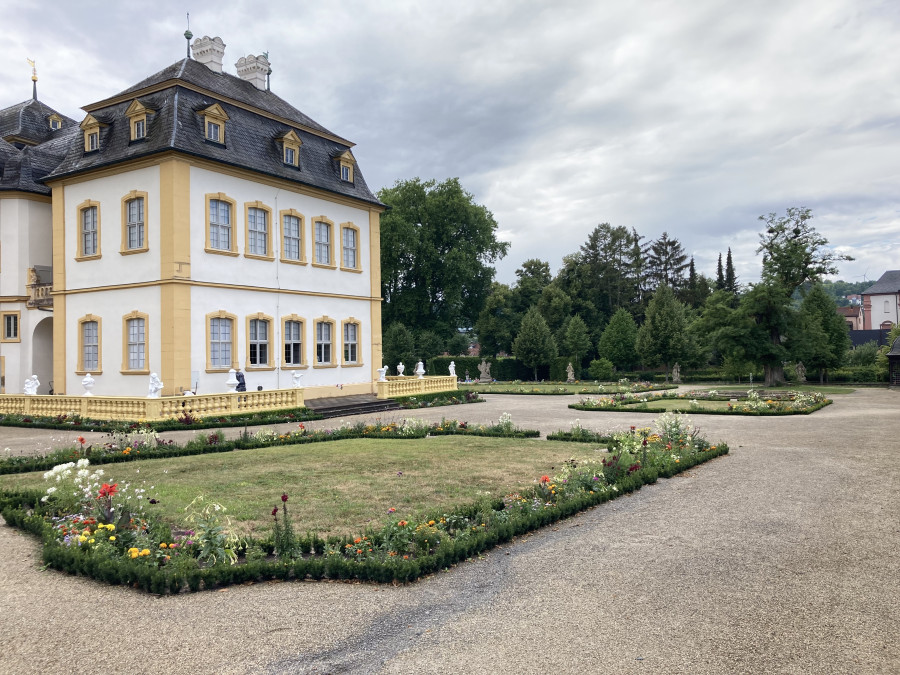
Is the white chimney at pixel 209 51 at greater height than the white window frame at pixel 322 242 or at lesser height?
greater

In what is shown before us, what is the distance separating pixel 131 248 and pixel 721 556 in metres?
22.8

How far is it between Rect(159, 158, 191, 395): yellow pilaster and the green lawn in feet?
30.2

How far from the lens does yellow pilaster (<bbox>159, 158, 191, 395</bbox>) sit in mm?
21891

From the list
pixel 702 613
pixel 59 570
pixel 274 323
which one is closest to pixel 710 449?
pixel 702 613

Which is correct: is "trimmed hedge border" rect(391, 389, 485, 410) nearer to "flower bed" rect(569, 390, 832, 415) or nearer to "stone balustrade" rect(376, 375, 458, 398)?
"stone balustrade" rect(376, 375, 458, 398)

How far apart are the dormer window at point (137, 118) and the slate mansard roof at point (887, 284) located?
98.0 m

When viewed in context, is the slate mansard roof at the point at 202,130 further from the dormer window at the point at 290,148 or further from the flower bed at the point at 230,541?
the flower bed at the point at 230,541

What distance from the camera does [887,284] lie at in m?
91.5

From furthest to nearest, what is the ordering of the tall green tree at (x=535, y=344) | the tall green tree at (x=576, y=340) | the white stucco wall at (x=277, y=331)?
the tall green tree at (x=576, y=340), the tall green tree at (x=535, y=344), the white stucco wall at (x=277, y=331)

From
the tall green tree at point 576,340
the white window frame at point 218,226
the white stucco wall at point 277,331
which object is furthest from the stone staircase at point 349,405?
the tall green tree at point 576,340

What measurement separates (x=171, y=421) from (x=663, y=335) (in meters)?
41.0

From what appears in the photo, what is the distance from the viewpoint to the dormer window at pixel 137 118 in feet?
76.5

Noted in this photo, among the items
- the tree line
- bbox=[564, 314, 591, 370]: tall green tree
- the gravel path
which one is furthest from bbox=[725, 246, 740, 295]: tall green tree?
the gravel path

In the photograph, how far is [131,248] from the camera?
23.3 meters
